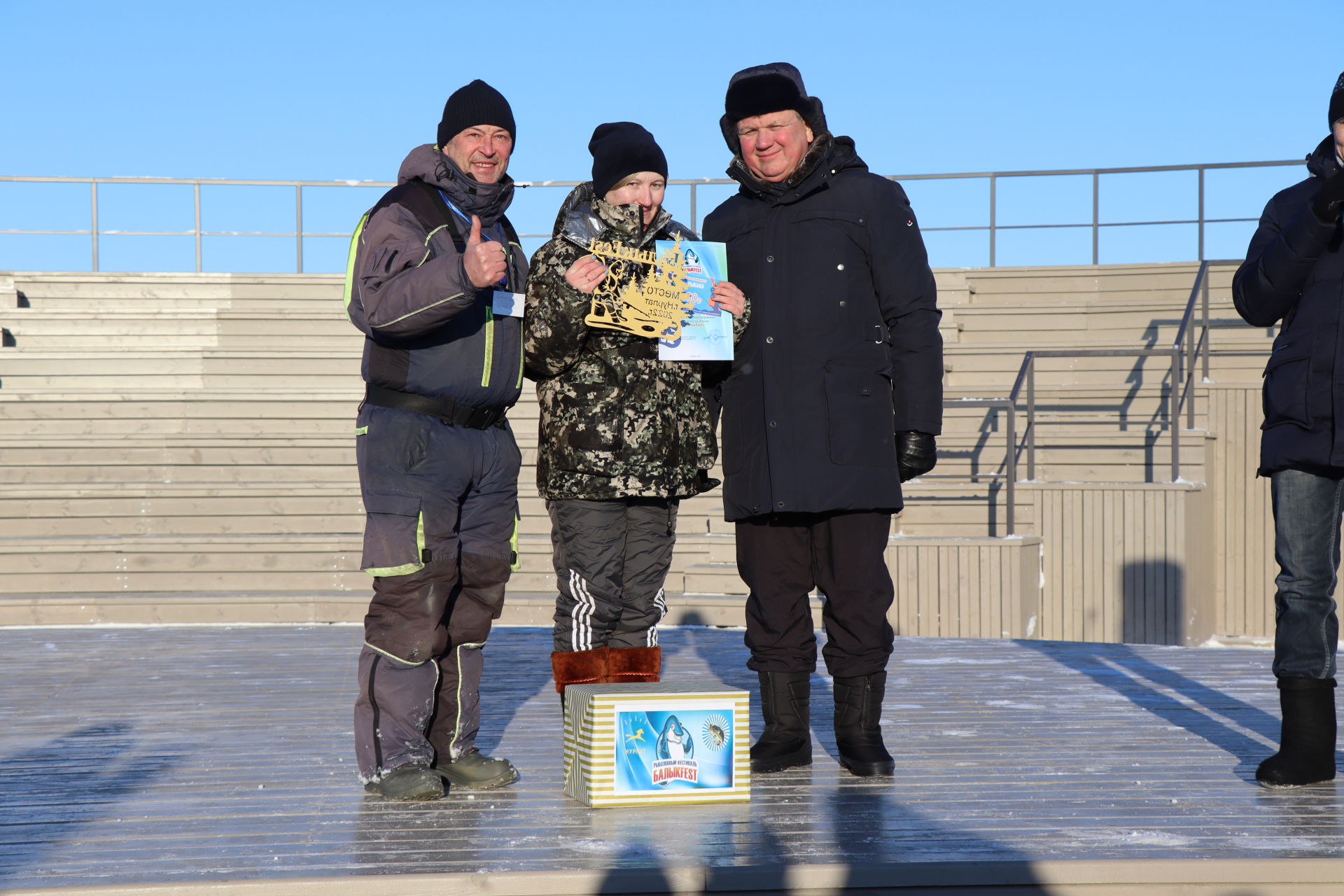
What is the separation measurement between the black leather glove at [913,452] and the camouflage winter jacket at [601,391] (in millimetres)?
516

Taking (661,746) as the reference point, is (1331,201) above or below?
above

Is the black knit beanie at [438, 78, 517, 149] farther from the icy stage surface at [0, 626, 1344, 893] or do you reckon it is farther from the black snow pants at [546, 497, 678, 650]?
the icy stage surface at [0, 626, 1344, 893]

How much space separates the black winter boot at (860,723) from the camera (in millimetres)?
3494

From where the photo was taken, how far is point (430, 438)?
324 cm

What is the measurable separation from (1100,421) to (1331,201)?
24.5ft

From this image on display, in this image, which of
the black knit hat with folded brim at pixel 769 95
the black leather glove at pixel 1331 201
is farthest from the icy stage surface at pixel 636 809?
the black knit hat with folded brim at pixel 769 95

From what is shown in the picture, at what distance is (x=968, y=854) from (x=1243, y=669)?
10.6 feet

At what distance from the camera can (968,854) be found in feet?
8.82

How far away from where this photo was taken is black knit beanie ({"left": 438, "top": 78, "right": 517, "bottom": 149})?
10.9ft

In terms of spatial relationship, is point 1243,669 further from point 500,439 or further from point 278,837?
point 278,837

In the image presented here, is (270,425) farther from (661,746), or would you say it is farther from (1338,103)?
(1338,103)

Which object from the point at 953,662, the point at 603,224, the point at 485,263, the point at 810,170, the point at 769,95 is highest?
the point at 769,95

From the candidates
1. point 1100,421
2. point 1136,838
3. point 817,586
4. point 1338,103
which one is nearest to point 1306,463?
point 1338,103

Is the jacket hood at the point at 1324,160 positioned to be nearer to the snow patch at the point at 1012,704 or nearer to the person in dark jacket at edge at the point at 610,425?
the person in dark jacket at edge at the point at 610,425
